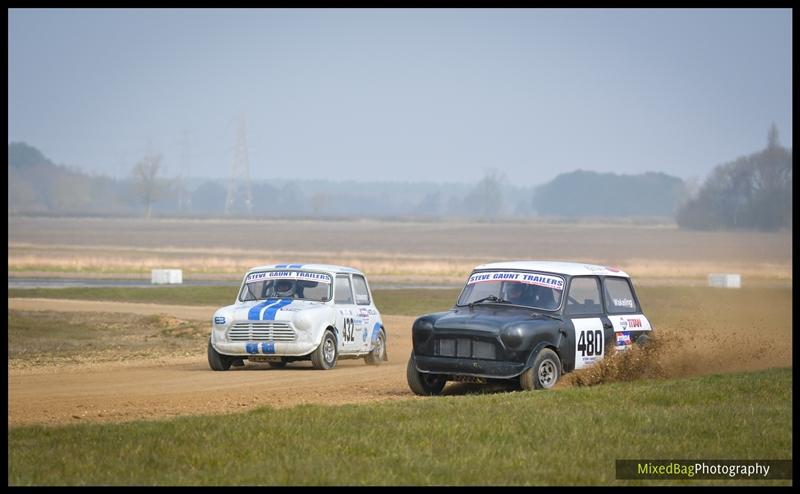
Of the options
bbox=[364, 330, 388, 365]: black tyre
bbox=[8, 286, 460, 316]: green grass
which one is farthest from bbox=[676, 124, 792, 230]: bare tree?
bbox=[364, 330, 388, 365]: black tyre

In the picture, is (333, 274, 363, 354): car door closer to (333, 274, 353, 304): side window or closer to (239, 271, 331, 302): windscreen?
(333, 274, 353, 304): side window

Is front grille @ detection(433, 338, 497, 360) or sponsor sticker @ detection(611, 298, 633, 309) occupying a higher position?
sponsor sticker @ detection(611, 298, 633, 309)

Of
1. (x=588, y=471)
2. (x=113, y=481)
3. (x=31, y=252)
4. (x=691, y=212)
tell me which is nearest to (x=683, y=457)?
(x=588, y=471)

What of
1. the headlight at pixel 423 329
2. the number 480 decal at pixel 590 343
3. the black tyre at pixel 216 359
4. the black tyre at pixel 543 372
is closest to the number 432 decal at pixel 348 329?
the black tyre at pixel 216 359

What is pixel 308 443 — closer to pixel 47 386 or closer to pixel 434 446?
pixel 434 446

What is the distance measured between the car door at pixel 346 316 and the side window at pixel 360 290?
0.79ft

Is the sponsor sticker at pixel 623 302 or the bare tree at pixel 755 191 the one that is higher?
the bare tree at pixel 755 191

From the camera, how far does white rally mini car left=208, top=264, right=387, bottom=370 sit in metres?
19.6

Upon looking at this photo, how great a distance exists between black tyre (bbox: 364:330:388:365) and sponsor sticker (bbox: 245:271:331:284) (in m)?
1.79

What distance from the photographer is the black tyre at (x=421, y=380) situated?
16.2 meters

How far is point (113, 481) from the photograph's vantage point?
9.70 metres

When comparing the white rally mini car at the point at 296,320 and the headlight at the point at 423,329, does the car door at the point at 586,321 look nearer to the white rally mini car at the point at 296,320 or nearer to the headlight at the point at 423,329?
the headlight at the point at 423,329

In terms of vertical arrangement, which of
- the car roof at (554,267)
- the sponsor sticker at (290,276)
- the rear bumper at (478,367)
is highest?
the car roof at (554,267)

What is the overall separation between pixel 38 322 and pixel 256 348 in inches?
521
